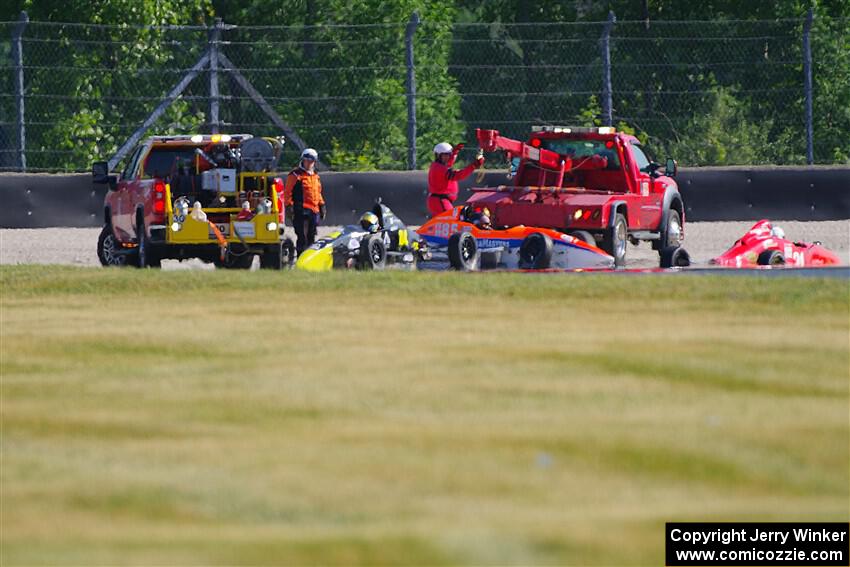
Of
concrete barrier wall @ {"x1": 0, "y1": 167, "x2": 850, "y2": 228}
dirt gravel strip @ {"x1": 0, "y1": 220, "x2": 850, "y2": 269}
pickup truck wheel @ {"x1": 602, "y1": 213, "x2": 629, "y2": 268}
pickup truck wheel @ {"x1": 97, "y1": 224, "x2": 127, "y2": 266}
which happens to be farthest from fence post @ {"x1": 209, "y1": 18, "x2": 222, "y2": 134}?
pickup truck wheel @ {"x1": 602, "y1": 213, "x2": 629, "y2": 268}

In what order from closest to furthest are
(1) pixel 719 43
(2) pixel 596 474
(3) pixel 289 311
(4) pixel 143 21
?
(2) pixel 596 474 < (3) pixel 289 311 < (1) pixel 719 43 < (4) pixel 143 21

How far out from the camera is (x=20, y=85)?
24.2 metres

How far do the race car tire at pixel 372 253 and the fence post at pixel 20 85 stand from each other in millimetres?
7059

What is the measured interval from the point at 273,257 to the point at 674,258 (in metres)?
4.21

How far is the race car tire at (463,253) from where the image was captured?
18828 mm

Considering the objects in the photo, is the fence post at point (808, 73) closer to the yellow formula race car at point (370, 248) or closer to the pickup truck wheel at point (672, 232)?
the pickup truck wheel at point (672, 232)

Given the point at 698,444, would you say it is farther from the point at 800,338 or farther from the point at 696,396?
the point at 800,338

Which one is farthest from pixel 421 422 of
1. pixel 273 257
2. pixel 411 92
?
pixel 411 92

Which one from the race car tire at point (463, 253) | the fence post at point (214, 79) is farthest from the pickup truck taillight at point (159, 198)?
the fence post at point (214, 79)

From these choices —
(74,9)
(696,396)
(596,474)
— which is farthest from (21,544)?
(74,9)

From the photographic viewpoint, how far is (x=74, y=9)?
31797mm

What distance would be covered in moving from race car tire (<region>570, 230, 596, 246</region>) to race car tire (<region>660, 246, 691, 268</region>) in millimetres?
754

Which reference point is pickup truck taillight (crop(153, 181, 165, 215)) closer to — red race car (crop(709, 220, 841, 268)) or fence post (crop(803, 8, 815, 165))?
red race car (crop(709, 220, 841, 268))

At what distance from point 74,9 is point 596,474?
24946 mm
